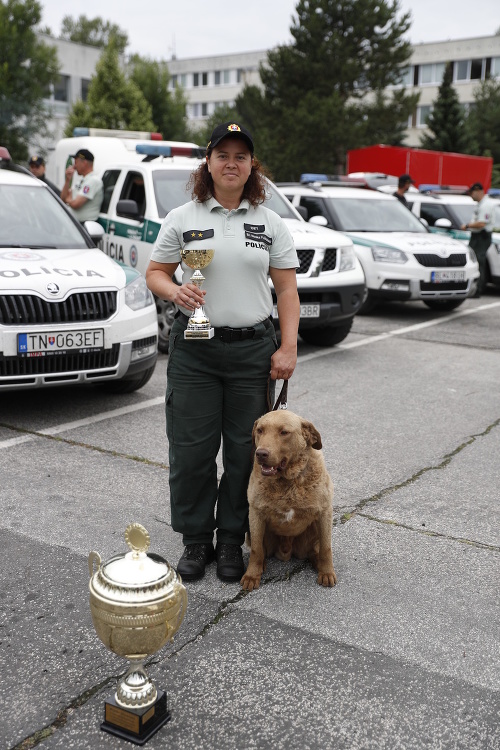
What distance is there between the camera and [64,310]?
5.66 m

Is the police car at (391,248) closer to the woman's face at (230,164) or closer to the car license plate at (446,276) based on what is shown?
the car license plate at (446,276)

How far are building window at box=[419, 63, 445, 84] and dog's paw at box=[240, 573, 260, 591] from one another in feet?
200

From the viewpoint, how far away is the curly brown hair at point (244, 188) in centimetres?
338

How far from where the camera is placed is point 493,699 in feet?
8.92

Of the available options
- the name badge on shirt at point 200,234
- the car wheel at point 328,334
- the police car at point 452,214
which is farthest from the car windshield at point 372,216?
the name badge on shirt at point 200,234

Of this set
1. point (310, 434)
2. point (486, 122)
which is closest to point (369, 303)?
point (310, 434)

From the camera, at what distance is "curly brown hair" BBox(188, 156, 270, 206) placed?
338 cm

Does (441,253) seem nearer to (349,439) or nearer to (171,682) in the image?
(349,439)

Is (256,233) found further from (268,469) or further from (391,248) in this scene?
(391,248)

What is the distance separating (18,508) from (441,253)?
27.7 ft

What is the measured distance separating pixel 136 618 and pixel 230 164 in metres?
1.90

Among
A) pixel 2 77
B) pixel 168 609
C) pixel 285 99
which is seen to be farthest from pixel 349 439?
pixel 285 99

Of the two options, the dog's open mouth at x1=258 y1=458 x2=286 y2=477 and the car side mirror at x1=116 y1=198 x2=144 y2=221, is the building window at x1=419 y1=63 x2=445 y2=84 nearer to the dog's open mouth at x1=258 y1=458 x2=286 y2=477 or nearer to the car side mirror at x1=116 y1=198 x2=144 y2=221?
the car side mirror at x1=116 y1=198 x2=144 y2=221

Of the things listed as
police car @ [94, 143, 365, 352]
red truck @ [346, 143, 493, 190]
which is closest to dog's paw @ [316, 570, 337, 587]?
police car @ [94, 143, 365, 352]
